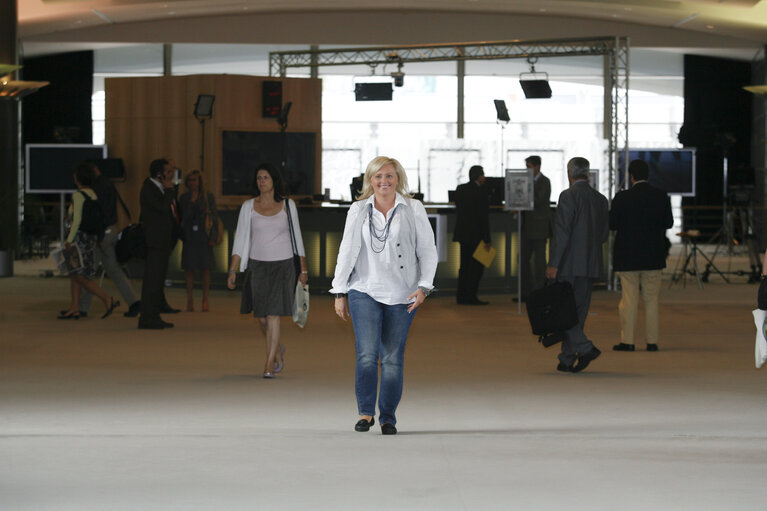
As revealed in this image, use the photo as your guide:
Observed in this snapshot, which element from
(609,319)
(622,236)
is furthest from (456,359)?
(609,319)

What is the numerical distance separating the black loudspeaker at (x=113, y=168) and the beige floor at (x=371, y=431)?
6.79 meters

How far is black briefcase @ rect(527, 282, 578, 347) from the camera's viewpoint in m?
8.02

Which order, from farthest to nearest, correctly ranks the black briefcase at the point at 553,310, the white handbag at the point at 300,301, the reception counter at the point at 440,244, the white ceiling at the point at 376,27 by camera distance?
1. the white ceiling at the point at 376,27
2. the reception counter at the point at 440,244
3. the black briefcase at the point at 553,310
4. the white handbag at the point at 300,301

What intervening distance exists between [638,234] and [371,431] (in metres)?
4.06

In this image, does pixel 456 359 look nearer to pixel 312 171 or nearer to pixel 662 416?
pixel 662 416

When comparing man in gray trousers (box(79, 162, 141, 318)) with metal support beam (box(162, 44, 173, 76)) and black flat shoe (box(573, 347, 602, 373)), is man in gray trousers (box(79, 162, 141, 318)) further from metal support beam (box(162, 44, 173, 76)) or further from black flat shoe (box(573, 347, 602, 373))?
metal support beam (box(162, 44, 173, 76))

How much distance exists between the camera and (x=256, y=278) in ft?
25.6

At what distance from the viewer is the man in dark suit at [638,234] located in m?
9.23

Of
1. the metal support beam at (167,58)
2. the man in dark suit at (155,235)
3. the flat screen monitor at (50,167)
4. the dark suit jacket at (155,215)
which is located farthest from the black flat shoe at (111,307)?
the metal support beam at (167,58)

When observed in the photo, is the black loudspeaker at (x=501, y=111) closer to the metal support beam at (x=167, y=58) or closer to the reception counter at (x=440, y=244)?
the reception counter at (x=440, y=244)

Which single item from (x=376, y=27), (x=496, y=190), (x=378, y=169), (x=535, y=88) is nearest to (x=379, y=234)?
(x=378, y=169)

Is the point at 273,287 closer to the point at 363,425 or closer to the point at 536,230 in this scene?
the point at 363,425

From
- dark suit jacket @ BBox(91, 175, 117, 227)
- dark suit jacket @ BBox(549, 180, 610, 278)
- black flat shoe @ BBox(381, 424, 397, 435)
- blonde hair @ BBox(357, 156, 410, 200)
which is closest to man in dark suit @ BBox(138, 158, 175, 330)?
dark suit jacket @ BBox(91, 175, 117, 227)

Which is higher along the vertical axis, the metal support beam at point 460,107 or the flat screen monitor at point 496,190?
the metal support beam at point 460,107
